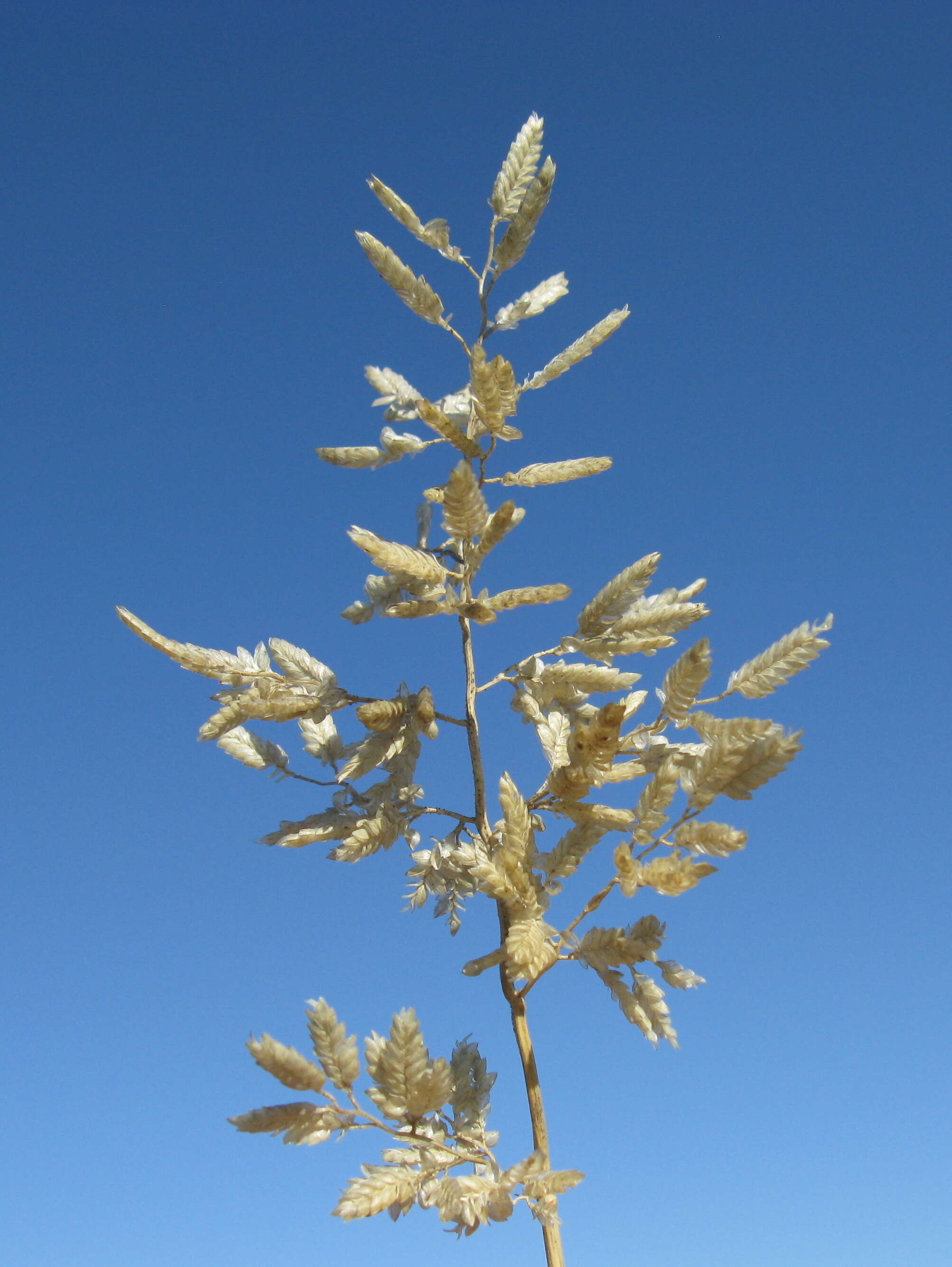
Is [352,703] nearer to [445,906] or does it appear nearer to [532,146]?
[445,906]

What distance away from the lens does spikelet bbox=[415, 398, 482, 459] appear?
3.24 meters

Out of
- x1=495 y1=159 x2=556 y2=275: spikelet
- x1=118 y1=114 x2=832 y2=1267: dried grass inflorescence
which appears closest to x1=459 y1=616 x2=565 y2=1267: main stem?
x1=118 y1=114 x2=832 y2=1267: dried grass inflorescence

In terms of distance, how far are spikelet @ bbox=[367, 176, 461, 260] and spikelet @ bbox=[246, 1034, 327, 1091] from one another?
9.40 feet

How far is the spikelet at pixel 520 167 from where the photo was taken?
3740 mm

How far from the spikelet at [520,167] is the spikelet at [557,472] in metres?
1.07

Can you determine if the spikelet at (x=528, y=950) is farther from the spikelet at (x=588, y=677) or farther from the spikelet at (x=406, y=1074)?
the spikelet at (x=588, y=677)

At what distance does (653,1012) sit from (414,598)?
5.08ft

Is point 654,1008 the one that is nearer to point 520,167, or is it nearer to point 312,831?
point 312,831

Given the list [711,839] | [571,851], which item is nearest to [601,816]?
[571,851]

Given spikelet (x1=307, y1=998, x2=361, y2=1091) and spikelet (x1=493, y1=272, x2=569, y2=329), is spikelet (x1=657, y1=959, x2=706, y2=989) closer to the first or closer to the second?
spikelet (x1=307, y1=998, x2=361, y2=1091)

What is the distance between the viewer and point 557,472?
3.61 meters

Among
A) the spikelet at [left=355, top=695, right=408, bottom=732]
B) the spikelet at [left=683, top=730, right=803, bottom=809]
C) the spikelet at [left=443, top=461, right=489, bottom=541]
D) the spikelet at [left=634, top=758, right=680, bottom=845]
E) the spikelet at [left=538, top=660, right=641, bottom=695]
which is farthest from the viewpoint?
the spikelet at [left=538, top=660, right=641, bottom=695]

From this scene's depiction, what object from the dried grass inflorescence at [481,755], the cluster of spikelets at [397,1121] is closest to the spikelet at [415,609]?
the dried grass inflorescence at [481,755]

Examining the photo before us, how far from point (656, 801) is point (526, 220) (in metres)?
2.30
